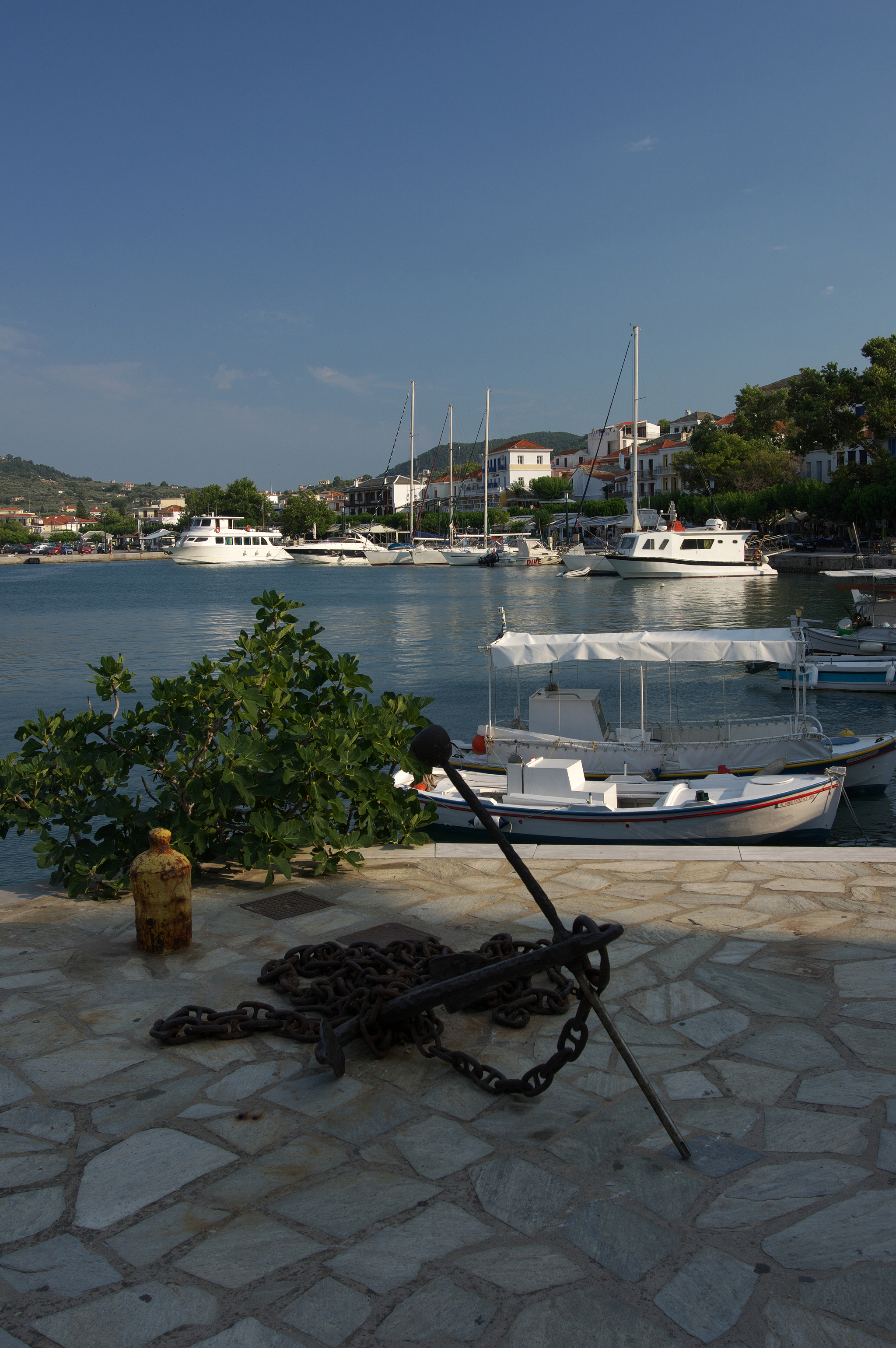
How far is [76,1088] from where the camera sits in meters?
3.05

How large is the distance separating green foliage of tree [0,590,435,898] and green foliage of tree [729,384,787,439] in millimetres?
81404

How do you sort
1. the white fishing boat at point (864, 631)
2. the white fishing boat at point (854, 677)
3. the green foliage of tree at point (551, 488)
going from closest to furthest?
the white fishing boat at point (854, 677), the white fishing boat at point (864, 631), the green foliage of tree at point (551, 488)

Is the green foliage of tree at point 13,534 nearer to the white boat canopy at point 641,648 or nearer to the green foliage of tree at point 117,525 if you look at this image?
the green foliage of tree at point 117,525

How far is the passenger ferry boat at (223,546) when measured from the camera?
314ft

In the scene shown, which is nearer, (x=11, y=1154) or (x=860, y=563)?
(x=11, y=1154)

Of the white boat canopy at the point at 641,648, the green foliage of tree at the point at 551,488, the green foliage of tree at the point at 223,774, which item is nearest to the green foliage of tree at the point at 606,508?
the green foliage of tree at the point at 551,488

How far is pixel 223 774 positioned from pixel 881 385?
54.7 meters

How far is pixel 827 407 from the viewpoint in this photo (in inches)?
2119

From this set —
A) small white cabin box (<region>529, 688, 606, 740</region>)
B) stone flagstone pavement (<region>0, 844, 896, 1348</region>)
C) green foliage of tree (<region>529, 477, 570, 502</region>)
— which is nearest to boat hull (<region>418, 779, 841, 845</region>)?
small white cabin box (<region>529, 688, 606, 740</region>)

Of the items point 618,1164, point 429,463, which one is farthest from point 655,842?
point 429,463

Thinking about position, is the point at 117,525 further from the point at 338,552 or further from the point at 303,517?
the point at 338,552

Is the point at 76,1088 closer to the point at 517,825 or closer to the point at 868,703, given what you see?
the point at 517,825

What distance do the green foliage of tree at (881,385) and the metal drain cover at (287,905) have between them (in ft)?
177

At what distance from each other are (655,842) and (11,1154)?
851 centimetres
